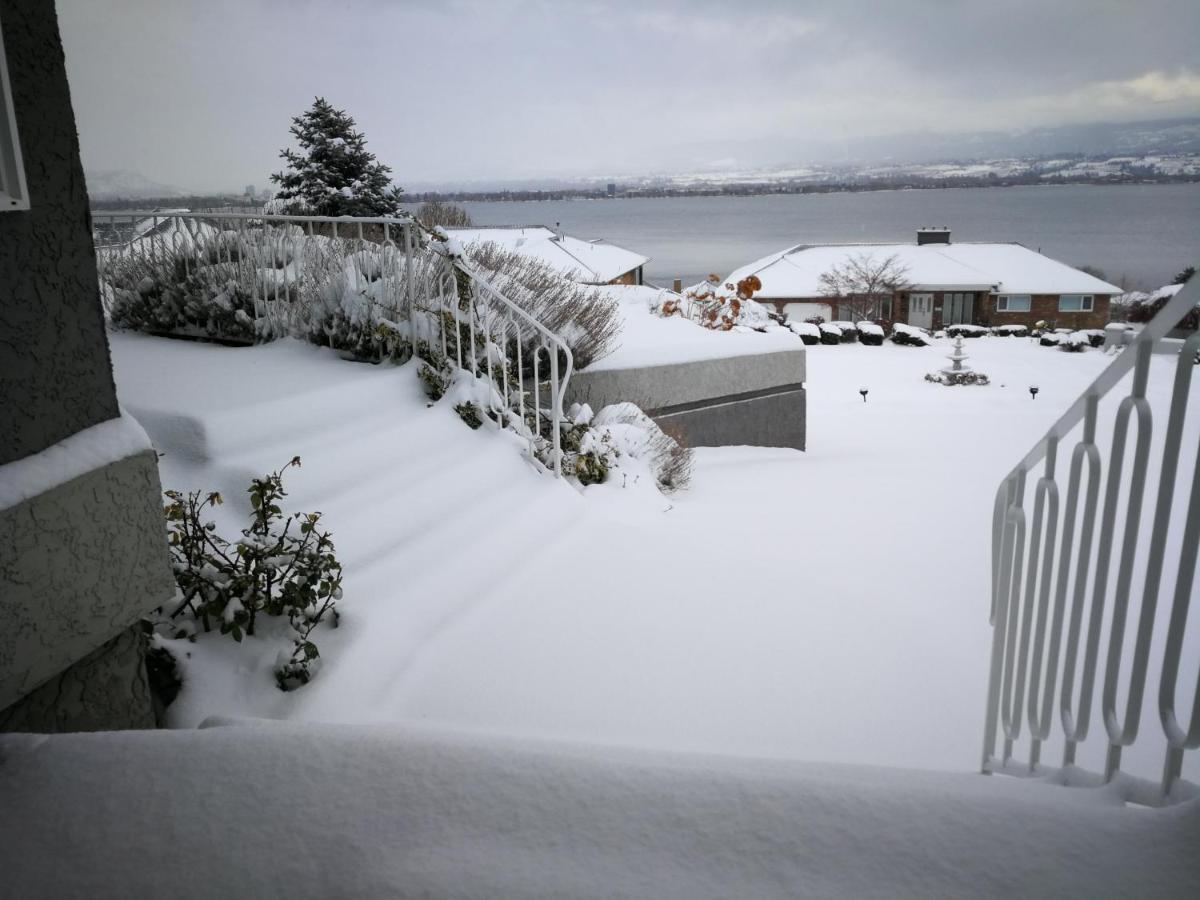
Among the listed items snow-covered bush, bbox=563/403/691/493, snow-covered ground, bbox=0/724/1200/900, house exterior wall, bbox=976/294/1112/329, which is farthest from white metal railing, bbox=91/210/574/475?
house exterior wall, bbox=976/294/1112/329

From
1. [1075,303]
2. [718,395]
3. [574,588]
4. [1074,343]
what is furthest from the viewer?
[1075,303]

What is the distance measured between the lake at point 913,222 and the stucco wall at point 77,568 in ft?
27.3

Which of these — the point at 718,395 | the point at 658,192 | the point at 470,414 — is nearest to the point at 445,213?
the point at 718,395

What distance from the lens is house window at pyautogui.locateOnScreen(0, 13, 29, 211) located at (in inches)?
59.6

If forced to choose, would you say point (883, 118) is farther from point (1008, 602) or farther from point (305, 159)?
point (1008, 602)

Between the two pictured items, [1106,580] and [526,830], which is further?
[1106,580]

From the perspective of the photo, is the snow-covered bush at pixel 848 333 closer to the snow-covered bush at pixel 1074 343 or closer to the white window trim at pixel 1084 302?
the snow-covered bush at pixel 1074 343

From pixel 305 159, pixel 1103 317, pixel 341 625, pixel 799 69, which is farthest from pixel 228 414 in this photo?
pixel 799 69

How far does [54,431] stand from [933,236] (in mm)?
31454

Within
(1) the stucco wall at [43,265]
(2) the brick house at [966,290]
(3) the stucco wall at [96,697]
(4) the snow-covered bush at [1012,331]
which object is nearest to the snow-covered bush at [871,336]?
(4) the snow-covered bush at [1012,331]

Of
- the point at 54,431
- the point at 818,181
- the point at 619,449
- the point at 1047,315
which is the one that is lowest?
the point at 1047,315

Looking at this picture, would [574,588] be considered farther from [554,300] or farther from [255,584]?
[554,300]

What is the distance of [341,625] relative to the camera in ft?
9.26

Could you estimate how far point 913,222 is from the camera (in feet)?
129
